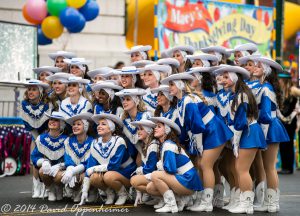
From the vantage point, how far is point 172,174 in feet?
36.9

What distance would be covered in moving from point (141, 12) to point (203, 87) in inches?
449

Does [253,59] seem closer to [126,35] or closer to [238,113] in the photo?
[238,113]

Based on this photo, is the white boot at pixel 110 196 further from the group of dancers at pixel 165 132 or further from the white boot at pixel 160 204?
the white boot at pixel 160 204

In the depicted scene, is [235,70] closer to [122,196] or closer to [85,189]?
[122,196]

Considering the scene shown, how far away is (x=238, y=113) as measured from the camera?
11211 mm

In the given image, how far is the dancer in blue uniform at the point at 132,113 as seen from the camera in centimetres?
1205

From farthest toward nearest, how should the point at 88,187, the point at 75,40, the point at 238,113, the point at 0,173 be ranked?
the point at 75,40
the point at 0,173
the point at 88,187
the point at 238,113

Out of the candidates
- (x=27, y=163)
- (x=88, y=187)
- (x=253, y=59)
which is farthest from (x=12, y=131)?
(x=253, y=59)

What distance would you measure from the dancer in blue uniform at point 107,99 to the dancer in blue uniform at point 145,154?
0.76 m

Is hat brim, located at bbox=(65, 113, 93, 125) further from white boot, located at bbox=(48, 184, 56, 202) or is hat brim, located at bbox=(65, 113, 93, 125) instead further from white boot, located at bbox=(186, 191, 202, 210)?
white boot, located at bbox=(186, 191, 202, 210)

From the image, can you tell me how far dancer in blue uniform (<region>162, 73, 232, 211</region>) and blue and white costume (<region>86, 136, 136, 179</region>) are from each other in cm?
88

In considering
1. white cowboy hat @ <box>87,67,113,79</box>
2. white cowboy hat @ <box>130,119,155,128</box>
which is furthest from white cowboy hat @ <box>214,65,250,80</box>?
white cowboy hat @ <box>87,67,113,79</box>

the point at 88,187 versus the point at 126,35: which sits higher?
the point at 126,35

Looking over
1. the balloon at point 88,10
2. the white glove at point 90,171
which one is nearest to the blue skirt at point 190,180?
the white glove at point 90,171
